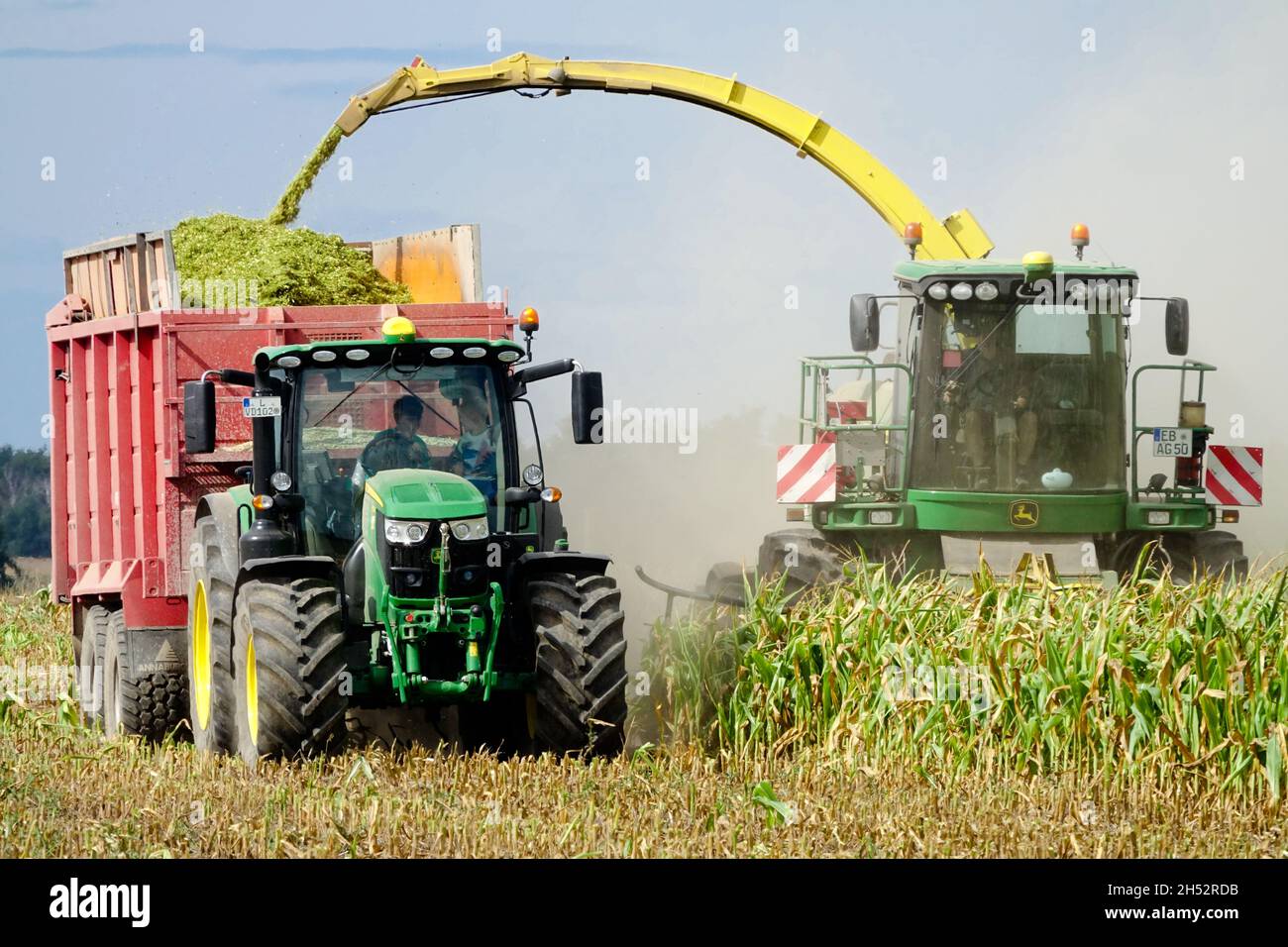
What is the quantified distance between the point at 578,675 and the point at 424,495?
1058 mm

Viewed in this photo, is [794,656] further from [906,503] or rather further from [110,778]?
[110,778]

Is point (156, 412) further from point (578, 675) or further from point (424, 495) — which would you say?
point (578, 675)

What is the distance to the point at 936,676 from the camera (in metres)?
Answer: 9.04

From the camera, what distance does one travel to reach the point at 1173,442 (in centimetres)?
1199

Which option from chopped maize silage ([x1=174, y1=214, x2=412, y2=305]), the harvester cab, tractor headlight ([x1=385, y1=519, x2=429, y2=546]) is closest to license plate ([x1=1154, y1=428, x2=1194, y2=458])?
the harvester cab

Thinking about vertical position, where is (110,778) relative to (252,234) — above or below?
below

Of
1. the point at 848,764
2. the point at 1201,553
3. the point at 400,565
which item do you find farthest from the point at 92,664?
the point at 1201,553

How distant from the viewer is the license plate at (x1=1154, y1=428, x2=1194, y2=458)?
1195 centimetres

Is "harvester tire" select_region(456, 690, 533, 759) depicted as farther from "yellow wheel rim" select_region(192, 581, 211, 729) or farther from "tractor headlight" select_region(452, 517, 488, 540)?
"yellow wheel rim" select_region(192, 581, 211, 729)

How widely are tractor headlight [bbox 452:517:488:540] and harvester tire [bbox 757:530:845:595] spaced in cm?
350

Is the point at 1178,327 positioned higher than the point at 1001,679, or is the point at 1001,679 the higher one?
the point at 1178,327

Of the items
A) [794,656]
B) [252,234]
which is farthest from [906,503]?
[252,234]

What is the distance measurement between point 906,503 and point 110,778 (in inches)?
215

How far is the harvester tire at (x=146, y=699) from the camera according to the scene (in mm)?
10461
